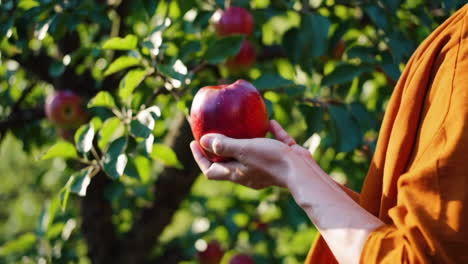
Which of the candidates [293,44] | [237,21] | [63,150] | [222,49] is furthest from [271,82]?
[63,150]

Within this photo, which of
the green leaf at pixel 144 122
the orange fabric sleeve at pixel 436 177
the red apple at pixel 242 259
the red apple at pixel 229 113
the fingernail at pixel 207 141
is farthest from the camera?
the red apple at pixel 242 259

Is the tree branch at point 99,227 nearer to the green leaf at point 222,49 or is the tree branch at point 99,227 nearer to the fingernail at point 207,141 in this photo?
the green leaf at point 222,49

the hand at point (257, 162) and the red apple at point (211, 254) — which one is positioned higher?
the hand at point (257, 162)

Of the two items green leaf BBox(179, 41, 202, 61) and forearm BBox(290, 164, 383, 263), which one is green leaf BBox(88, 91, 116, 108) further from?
forearm BBox(290, 164, 383, 263)

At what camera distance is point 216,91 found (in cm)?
100

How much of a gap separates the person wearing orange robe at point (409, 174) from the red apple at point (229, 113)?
7.1 inches

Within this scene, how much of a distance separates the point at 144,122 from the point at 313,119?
1.34ft

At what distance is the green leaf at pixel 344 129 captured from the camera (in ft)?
4.29

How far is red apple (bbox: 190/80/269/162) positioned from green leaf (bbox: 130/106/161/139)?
0.11 m

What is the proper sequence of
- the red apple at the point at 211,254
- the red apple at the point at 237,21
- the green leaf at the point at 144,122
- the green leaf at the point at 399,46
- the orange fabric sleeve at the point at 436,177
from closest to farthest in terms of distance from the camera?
the orange fabric sleeve at the point at 436,177, the green leaf at the point at 144,122, the green leaf at the point at 399,46, the red apple at the point at 237,21, the red apple at the point at 211,254

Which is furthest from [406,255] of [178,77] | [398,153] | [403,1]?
[403,1]

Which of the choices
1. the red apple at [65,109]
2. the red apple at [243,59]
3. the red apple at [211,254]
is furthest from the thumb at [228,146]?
the red apple at [211,254]

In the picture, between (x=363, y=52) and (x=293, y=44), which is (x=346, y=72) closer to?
(x=363, y=52)

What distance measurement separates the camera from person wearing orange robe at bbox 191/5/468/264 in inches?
22.5
